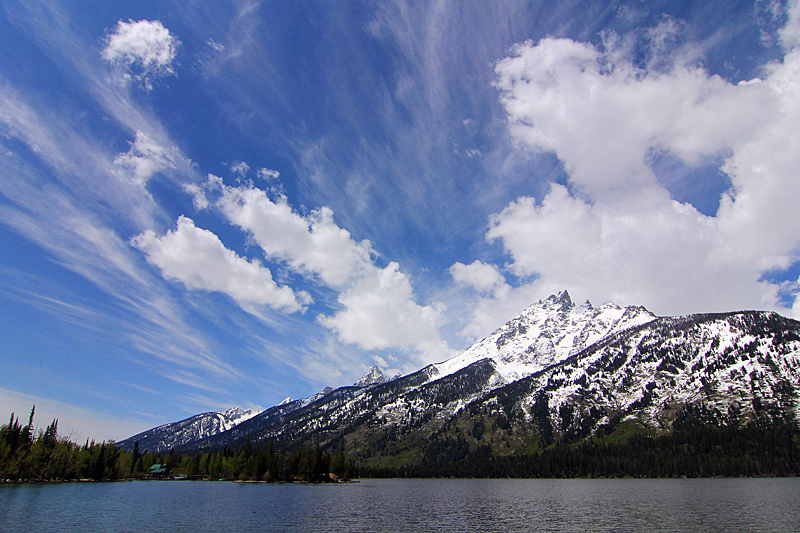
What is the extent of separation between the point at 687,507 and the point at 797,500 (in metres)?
43.8

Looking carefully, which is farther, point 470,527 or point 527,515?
point 527,515

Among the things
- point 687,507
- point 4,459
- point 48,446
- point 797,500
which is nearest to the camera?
point 687,507

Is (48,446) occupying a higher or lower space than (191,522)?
higher

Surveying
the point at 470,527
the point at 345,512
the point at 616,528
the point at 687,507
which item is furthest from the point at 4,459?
the point at 687,507

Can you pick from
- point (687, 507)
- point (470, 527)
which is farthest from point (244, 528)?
point (687, 507)

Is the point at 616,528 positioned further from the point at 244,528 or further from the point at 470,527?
the point at 244,528

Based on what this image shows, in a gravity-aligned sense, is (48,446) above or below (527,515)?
above

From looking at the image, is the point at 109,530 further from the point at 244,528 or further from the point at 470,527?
the point at 470,527

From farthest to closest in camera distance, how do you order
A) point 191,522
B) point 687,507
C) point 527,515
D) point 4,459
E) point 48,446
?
point 48,446
point 4,459
point 687,507
point 527,515
point 191,522

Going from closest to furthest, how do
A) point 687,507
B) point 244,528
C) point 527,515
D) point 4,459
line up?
point 244,528
point 527,515
point 687,507
point 4,459

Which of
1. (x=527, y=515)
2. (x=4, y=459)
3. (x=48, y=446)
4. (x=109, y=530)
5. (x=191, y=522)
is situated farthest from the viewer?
(x=48, y=446)

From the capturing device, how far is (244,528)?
75.1 m

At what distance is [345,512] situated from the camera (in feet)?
341

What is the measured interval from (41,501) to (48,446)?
115m
